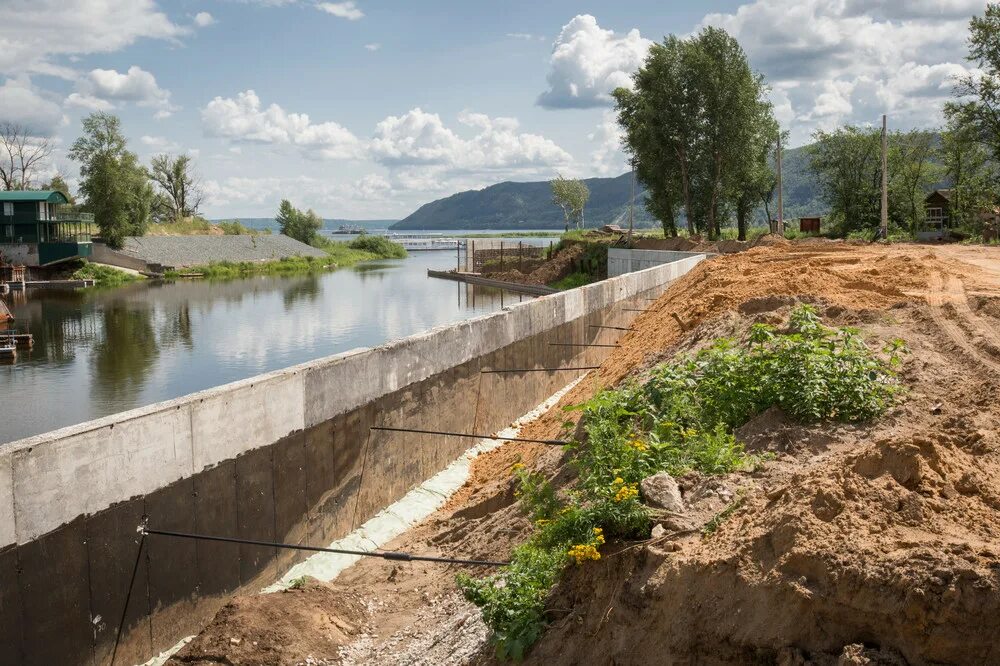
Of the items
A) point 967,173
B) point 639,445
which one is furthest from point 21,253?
point 639,445

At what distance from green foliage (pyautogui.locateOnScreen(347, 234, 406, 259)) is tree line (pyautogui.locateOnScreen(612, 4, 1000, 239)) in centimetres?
6973

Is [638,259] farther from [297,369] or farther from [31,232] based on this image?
[31,232]

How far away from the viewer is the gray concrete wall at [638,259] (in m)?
40.8

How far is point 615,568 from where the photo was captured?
5922mm

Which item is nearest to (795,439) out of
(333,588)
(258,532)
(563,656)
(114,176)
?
(563,656)

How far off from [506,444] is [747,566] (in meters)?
9.13

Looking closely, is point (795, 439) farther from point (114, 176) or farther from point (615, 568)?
point (114, 176)

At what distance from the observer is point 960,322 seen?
11.3m

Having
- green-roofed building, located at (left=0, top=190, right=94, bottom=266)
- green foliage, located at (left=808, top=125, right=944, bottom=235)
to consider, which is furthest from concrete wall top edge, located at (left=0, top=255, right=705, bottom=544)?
green-roofed building, located at (left=0, top=190, right=94, bottom=266)

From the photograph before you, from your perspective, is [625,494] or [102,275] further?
[102,275]

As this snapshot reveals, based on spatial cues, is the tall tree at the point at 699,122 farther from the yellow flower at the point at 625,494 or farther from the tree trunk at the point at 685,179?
the yellow flower at the point at 625,494

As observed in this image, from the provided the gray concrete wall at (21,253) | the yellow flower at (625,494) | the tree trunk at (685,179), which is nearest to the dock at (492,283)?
the tree trunk at (685,179)

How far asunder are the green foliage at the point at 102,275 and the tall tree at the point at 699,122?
46.9 metres

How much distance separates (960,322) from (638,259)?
35326 mm
